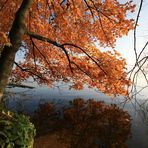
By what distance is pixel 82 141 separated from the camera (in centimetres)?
2125

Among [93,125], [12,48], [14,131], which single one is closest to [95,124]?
[93,125]

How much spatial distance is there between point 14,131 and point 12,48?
7.03 ft

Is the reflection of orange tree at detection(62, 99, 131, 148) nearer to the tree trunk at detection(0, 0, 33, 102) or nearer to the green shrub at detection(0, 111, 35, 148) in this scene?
the tree trunk at detection(0, 0, 33, 102)

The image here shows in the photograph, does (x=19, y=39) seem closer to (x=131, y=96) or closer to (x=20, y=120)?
(x=20, y=120)

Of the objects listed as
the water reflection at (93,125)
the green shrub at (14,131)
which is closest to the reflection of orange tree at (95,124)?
the water reflection at (93,125)

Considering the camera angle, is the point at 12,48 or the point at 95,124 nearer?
the point at 12,48

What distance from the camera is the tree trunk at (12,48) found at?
690 centimetres

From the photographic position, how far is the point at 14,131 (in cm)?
568

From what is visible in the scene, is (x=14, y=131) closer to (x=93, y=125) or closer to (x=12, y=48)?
(x=12, y=48)

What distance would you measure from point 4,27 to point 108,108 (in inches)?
425

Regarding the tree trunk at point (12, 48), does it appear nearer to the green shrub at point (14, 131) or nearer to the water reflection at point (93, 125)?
the green shrub at point (14, 131)

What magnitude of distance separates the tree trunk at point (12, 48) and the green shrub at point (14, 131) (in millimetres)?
1122

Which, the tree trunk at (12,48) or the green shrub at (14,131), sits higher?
the tree trunk at (12,48)

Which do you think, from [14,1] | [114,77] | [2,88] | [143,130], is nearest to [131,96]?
[2,88]
